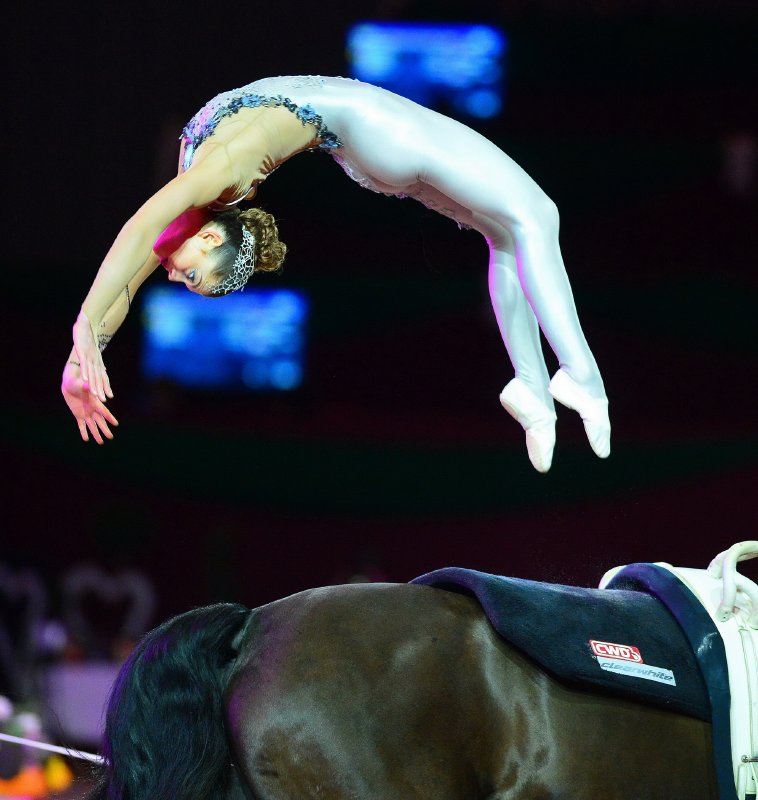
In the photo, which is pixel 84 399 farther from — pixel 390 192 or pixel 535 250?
pixel 535 250

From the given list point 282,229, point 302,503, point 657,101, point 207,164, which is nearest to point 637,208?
point 657,101

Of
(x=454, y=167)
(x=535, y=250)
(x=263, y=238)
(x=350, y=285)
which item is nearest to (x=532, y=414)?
(x=535, y=250)

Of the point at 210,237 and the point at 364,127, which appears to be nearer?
the point at 210,237

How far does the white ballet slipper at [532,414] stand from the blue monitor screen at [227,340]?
3.32 metres

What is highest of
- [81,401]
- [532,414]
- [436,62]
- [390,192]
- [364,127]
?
[436,62]

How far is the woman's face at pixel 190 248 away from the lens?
7.25 ft

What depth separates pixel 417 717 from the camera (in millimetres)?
1899

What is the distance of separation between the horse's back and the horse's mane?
4 cm

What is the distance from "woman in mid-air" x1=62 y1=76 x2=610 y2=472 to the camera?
2.22m

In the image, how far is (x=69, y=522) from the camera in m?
5.88

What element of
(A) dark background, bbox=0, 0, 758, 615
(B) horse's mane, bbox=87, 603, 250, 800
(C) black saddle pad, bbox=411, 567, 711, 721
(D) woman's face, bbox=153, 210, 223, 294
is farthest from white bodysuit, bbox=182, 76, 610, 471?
(A) dark background, bbox=0, 0, 758, 615

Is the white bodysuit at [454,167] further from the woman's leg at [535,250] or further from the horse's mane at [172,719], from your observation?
the horse's mane at [172,719]

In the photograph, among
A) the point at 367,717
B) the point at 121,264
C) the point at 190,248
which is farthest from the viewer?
the point at 190,248

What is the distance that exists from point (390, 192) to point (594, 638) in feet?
3.36
